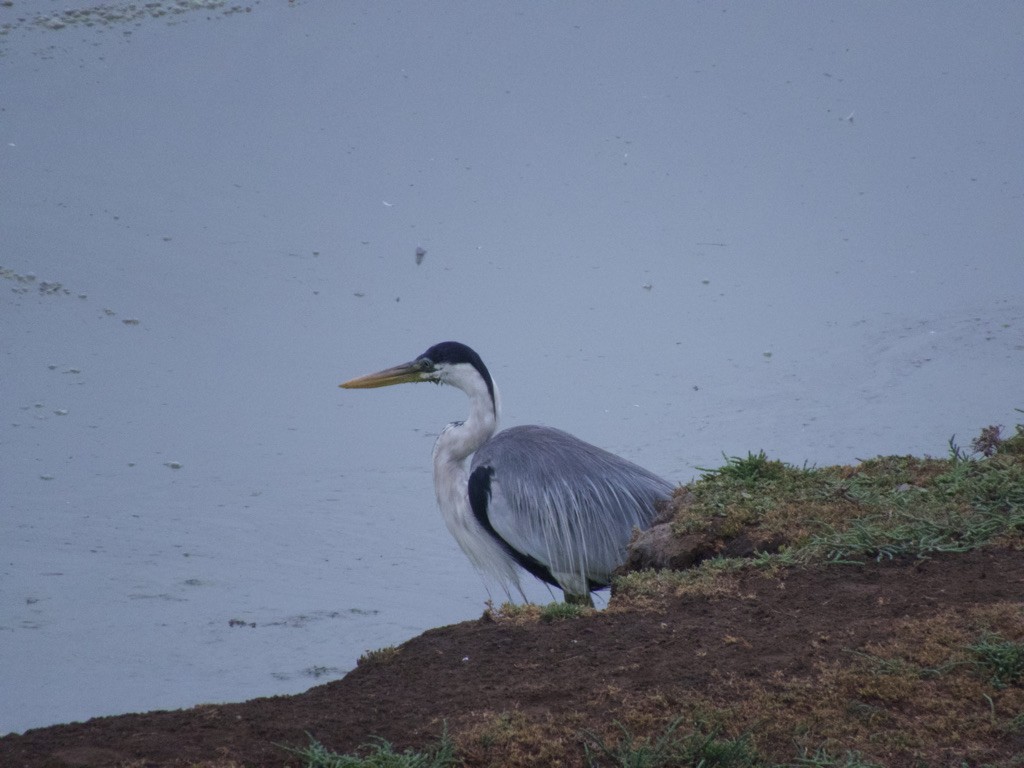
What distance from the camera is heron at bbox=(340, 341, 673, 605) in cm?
441

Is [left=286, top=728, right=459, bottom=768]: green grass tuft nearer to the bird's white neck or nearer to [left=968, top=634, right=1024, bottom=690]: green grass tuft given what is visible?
[left=968, top=634, right=1024, bottom=690]: green grass tuft

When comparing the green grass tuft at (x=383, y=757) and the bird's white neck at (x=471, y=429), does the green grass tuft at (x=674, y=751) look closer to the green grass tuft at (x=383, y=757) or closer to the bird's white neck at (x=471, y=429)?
the green grass tuft at (x=383, y=757)

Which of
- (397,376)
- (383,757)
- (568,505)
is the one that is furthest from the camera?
(397,376)

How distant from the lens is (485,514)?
15.1 ft

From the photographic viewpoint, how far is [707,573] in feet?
9.28

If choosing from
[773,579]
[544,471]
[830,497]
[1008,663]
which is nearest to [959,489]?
[830,497]

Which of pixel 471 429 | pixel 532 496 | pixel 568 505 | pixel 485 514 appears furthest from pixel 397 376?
pixel 568 505

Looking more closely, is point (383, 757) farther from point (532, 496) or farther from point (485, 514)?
point (485, 514)

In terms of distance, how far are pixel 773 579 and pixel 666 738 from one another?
2.84ft

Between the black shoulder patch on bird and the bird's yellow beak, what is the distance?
0.60 metres

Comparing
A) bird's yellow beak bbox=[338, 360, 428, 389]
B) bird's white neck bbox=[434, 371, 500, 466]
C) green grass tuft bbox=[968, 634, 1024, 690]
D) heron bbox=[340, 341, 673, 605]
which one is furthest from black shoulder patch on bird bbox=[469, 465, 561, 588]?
green grass tuft bbox=[968, 634, 1024, 690]

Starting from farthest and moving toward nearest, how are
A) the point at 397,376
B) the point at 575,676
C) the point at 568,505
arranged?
the point at 397,376, the point at 568,505, the point at 575,676

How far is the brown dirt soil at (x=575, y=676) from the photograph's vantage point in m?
2.04

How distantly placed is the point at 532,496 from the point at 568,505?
5.3 inches
